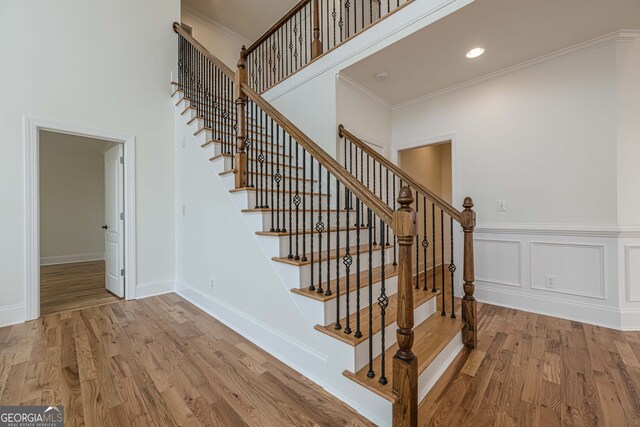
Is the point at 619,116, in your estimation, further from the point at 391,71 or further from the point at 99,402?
the point at 99,402

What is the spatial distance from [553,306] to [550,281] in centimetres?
25

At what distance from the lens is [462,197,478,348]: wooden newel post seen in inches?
85.4

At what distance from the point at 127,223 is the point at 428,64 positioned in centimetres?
397

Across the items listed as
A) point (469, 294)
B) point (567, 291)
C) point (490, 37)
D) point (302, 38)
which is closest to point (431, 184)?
point (567, 291)

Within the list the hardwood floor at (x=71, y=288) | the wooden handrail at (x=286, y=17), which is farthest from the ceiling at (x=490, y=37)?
the hardwood floor at (x=71, y=288)

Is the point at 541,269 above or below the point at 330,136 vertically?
below

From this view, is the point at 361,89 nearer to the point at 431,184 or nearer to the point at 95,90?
the point at 431,184

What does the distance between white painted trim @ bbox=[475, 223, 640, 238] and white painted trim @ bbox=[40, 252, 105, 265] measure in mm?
7647

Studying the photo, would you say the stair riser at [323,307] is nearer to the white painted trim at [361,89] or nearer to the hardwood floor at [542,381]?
the hardwood floor at [542,381]

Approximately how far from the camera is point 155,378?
1.78 meters

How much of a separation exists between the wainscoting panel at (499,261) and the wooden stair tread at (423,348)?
133 centimetres

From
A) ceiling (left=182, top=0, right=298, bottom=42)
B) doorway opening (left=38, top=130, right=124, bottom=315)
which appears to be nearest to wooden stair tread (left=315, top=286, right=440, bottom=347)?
doorway opening (left=38, top=130, right=124, bottom=315)

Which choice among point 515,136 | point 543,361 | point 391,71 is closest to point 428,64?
point 391,71

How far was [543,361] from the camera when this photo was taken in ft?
6.45
